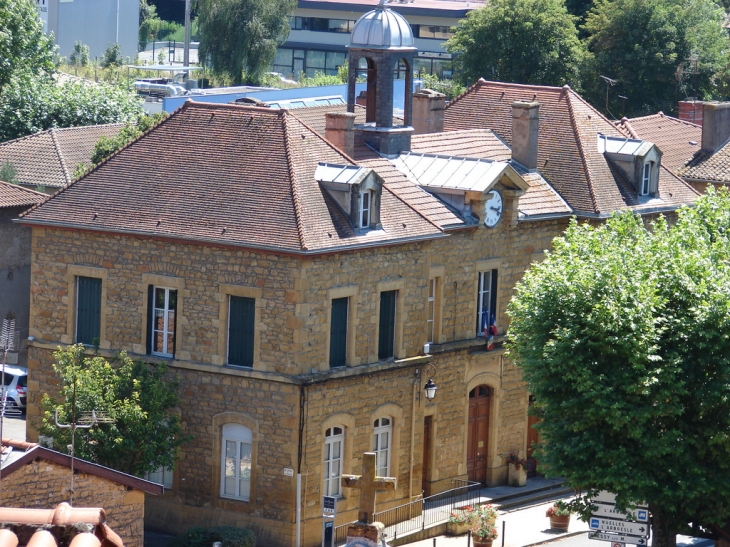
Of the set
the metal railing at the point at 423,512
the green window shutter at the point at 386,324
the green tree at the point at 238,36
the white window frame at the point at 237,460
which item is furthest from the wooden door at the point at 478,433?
the green tree at the point at 238,36

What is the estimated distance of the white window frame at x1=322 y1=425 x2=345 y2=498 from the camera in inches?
1449

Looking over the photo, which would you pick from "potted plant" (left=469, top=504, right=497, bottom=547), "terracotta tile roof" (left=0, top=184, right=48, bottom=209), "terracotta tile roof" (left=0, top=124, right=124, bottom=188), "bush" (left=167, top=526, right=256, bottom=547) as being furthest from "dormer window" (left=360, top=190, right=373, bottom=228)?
"terracotta tile roof" (left=0, top=124, right=124, bottom=188)

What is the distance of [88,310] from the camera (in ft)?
125

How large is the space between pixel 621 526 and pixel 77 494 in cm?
1007

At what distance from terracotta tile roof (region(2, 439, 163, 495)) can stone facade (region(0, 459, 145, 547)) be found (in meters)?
0.10

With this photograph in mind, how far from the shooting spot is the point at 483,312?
1652 inches

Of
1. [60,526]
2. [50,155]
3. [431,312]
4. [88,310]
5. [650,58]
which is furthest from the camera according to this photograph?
[650,58]

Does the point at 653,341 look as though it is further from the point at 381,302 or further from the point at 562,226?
the point at 562,226

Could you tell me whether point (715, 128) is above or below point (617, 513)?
above

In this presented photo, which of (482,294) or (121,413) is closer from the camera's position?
(121,413)

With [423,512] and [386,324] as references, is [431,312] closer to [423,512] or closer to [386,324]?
[386,324]

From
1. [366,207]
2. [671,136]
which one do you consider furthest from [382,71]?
[671,136]

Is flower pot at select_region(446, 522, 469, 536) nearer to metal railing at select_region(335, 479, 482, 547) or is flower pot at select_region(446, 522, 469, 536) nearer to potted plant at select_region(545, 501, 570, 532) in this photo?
metal railing at select_region(335, 479, 482, 547)

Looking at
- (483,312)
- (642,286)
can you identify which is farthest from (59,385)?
(642,286)
